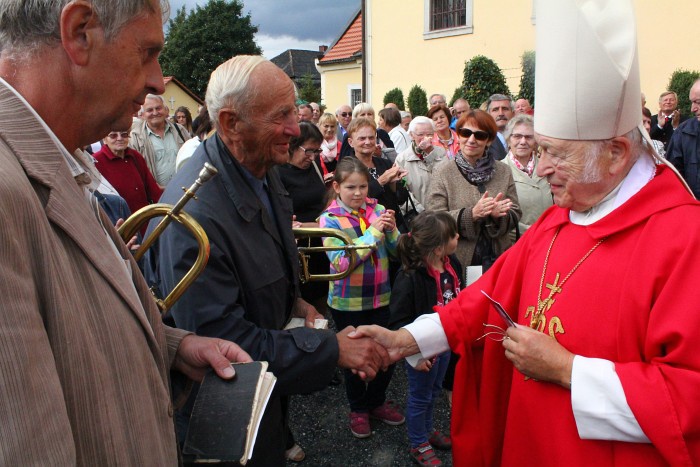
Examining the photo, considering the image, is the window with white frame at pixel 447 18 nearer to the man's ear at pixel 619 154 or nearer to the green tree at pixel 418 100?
the green tree at pixel 418 100

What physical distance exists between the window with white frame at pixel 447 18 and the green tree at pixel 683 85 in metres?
6.87

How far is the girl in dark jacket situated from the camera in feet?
11.6

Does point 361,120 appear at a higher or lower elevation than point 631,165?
higher

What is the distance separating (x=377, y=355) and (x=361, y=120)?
3430mm

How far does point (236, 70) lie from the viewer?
7.22 feet

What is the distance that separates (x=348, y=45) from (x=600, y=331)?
82.8 feet

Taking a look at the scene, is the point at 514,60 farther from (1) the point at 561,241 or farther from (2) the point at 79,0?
(2) the point at 79,0

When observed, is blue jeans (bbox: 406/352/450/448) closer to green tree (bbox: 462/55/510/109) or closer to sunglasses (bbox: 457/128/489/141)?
sunglasses (bbox: 457/128/489/141)

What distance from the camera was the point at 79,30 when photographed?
44.0 inches

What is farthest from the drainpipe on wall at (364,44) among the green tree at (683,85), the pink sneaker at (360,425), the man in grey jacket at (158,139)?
the pink sneaker at (360,425)

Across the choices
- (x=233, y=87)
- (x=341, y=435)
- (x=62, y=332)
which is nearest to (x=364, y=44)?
(x=341, y=435)

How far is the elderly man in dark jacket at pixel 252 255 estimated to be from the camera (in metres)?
1.97

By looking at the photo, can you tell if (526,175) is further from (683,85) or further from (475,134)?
(683,85)

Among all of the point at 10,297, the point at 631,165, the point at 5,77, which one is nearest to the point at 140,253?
the point at 5,77
